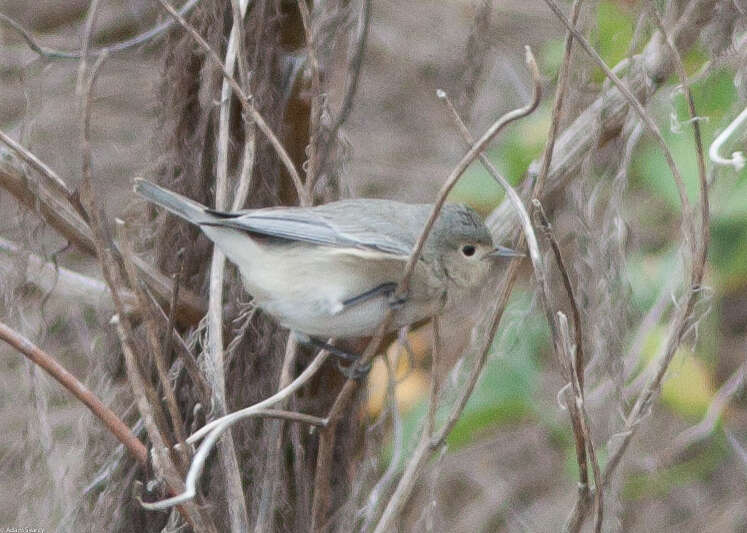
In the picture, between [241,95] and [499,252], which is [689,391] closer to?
[499,252]

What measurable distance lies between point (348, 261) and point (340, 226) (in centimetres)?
9

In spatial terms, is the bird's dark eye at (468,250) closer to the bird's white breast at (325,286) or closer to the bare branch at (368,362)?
the bird's white breast at (325,286)

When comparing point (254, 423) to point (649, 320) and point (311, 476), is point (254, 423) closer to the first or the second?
point (311, 476)

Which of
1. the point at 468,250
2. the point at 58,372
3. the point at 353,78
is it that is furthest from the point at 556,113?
the point at 58,372

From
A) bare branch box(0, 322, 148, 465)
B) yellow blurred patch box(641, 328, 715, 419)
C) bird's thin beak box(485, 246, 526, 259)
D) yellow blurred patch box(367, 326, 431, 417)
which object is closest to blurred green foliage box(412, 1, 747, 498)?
yellow blurred patch box(641, 328, 715, 419)

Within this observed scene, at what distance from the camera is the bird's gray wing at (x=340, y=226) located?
8.30 feet

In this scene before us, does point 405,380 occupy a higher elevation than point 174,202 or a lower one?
lower

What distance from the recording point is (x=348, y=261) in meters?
2.62

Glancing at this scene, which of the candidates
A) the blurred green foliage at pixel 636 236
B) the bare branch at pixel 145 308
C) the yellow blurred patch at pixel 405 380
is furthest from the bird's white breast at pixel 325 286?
the yellow blurred patch at pixel 405 380

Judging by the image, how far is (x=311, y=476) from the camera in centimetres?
263

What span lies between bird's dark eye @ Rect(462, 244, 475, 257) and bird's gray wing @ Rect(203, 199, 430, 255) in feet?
0.41

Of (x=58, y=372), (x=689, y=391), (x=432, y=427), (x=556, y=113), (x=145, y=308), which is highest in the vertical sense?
(x=556, y=113)

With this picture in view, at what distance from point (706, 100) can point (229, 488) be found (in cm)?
168

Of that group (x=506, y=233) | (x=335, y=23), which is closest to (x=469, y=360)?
(x=506, y=233)
